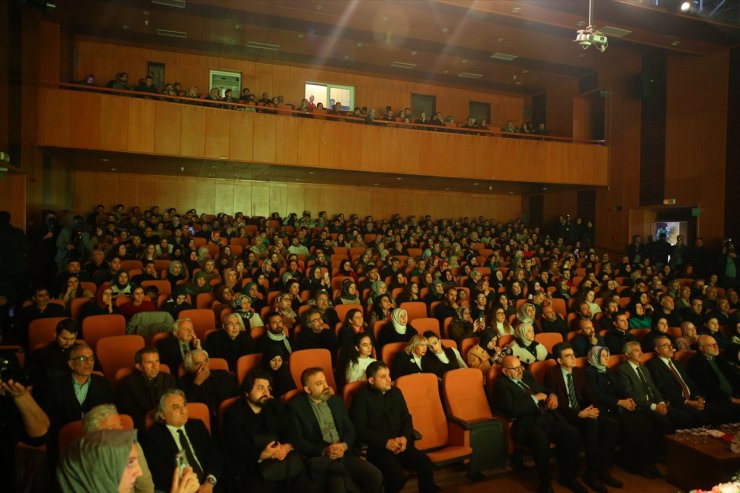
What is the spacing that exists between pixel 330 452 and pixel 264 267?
14.1 feet

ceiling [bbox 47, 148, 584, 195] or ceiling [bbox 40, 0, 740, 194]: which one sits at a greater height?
ceiling [bbox 40, 0, 740, 194]

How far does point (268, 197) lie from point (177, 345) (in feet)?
29.8

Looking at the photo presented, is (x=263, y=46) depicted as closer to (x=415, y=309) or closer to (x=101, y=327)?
(x=415, y=309)

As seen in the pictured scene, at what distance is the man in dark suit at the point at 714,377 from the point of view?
4750 millimetres

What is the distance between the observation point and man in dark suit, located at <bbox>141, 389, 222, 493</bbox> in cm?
272

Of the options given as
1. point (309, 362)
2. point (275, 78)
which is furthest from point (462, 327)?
point (275, 78)

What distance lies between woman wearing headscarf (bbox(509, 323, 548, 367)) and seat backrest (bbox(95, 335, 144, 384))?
10.9ft

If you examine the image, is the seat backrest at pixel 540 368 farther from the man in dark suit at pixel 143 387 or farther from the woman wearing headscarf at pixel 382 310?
the man in dark suit at pixel 143 387

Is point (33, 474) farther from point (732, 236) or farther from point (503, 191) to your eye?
point (503, 191)

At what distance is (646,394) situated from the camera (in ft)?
14.6

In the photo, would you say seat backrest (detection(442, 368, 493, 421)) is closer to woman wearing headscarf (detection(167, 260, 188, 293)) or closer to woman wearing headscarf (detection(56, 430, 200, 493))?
woman wearing headscarf (detection(56, 430, 200, 493))

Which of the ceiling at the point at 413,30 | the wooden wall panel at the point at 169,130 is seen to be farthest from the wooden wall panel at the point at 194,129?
the ceiling at the point at 413,30

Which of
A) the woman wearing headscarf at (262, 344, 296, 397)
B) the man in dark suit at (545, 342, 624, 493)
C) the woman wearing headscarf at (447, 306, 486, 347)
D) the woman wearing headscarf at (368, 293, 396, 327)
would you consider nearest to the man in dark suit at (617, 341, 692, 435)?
the man in dark suit at (545, 342, 624, 493)

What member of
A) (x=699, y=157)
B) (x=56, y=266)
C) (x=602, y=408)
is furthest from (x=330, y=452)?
(x=699, y=157)
